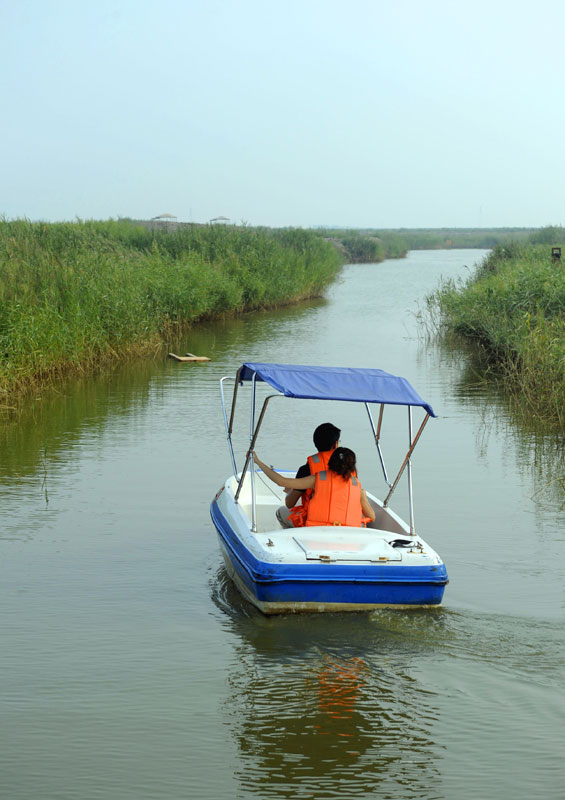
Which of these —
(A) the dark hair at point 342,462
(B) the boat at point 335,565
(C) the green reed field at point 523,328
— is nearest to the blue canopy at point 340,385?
(B) the boat at point 335,565

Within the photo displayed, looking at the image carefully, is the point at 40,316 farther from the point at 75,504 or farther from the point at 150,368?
the point at 75,504

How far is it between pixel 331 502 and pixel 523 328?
1109 centimetres

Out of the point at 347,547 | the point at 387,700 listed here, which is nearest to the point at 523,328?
the point at 347,547

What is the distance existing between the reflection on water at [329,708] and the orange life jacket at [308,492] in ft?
2.56

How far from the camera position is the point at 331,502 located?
7.60 metres

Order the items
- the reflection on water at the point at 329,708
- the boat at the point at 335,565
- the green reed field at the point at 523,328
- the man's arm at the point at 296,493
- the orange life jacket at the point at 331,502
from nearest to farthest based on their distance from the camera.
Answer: the reflection on water at the point at 329,708, the boat at the point at 335,565, the orange life jacket at the point at 331,502, the man's arm at the point at 296,493, the green reed field at the point at 523,328

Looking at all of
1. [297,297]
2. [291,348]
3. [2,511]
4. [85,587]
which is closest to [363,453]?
[2,511]

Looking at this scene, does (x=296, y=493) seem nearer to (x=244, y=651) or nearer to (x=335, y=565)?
(x=335, y=565)

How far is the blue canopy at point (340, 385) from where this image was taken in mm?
7578

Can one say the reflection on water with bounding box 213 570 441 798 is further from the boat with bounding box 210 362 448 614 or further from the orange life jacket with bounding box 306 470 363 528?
the orange life jacket with bounding box 306 470 363 528

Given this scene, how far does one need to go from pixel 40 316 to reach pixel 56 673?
1126 centimetres

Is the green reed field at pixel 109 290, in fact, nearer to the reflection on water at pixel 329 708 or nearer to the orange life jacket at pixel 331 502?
the orange life jacket at pixel 331 502

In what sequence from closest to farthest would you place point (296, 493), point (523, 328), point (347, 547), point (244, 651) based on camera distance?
point (244, 651) < point (347, 547) < point (296, 493) < point (523, 328)

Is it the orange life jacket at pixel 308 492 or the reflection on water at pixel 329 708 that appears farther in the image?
the orange life jacket at pixel 308 492
